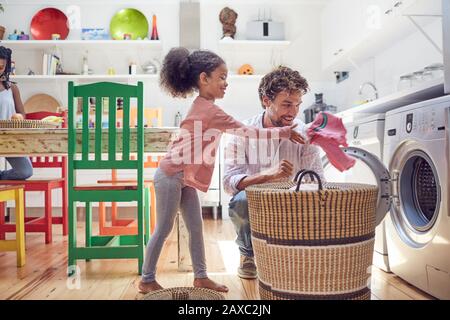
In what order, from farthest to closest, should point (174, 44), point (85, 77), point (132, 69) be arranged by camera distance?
point (174, 44) → point (132, 69) → point (85, 77)

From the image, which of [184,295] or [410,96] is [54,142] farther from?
[410,96]

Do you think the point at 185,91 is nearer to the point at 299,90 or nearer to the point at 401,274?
the point at 299,90

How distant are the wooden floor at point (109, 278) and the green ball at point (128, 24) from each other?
2374mm

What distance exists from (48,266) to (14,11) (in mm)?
3174

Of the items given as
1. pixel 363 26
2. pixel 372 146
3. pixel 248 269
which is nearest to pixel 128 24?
pixel 363 26

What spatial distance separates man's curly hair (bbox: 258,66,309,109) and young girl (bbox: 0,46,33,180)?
1594 millimetres

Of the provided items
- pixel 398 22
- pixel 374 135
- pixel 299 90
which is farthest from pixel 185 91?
pixel 398 22

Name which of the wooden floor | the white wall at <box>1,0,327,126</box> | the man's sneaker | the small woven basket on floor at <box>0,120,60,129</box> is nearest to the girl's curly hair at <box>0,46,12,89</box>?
the small woven basket on floor at <box>0,120,60,129</box>

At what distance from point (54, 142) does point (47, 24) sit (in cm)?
279

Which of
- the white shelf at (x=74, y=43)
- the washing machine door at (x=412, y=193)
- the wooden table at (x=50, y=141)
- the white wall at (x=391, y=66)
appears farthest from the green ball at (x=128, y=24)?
the washing machine door at (x=412, y=193)

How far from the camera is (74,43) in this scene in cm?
391

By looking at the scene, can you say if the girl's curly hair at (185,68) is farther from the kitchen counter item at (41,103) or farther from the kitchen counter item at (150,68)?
the kitchen counter item at (41,103)

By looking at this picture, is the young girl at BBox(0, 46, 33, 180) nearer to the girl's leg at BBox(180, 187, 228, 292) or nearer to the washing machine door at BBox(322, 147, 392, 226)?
the girl's leg at BBox(180, 187, 228, 292)

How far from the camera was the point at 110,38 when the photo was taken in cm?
411
